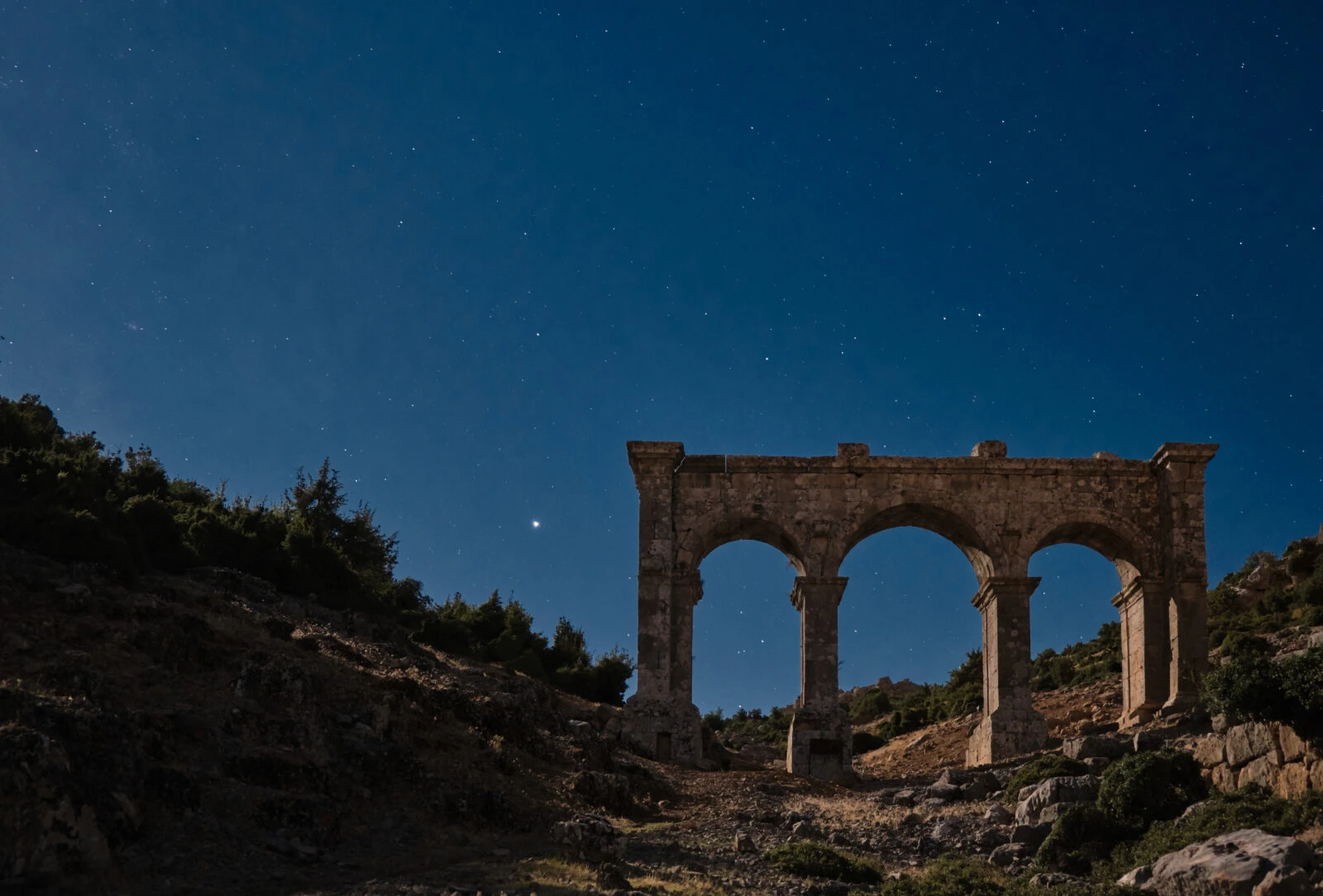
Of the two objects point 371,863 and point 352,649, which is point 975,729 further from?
point 371,863

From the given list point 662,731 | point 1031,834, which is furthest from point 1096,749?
point 662,731

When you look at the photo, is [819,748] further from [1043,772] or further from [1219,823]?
[1219,823]

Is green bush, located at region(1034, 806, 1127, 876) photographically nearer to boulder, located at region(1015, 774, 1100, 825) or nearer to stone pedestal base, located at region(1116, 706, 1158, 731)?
boulder, located at region(1015, 774, 1100, 825)

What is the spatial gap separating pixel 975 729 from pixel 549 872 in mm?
17769

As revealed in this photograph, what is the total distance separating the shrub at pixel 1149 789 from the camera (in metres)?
17.7

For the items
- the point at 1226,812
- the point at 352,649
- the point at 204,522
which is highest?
the point at 204,522

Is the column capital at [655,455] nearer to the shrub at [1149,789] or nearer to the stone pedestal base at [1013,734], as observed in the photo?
the stone pedestal base at [1013,734]

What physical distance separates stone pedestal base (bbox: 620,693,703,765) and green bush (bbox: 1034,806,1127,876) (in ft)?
39.2

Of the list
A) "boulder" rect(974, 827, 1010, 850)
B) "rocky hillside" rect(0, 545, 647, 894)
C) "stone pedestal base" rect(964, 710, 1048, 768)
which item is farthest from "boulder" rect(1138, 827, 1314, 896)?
"stone pedestal base" rect(964, 710, 1048, 768)

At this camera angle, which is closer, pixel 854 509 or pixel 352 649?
pixel 352 649

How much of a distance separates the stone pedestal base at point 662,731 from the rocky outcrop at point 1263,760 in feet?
40.3

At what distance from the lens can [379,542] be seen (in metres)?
→ 46.3

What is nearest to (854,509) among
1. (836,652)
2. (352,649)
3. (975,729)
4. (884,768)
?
(836,652)

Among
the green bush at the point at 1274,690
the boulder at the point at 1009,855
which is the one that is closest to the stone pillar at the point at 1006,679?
the green bush at the point at 1274,690
